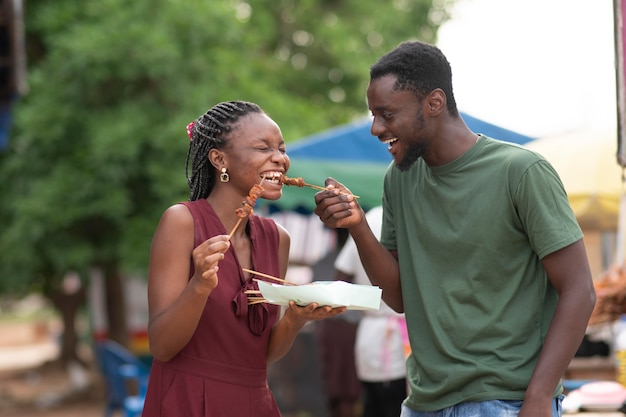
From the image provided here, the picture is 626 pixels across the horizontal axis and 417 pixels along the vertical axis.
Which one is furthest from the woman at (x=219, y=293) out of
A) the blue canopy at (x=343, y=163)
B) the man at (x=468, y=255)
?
the blue canopy at (x=343, y=163)

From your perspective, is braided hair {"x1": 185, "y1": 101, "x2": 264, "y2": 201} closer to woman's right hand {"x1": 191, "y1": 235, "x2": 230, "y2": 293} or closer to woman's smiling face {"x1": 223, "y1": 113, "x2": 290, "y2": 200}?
woman's smiling face {"x1": 223, "y1": 113, "x2": 290, "y2": 200}

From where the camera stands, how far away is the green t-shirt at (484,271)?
9.26ft

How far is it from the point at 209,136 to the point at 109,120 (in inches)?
372

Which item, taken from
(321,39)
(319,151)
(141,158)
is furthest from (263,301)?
(321,39)

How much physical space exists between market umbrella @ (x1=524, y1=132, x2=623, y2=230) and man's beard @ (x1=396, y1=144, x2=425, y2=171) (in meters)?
4.48

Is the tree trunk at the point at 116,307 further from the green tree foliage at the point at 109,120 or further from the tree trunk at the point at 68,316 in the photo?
the tree trunk at the point at 68,316

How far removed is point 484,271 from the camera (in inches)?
114

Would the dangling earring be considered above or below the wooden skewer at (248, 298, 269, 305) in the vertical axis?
above

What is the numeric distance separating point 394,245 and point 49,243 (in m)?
10.6

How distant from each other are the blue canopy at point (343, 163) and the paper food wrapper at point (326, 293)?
455cm

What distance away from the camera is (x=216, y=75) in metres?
13.3

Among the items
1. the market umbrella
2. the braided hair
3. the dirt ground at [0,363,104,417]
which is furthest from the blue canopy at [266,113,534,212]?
the dirt ground at [0,363,104,417]

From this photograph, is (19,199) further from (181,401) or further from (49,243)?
(181,401)

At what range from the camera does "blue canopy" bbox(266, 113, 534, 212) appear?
25.5 feet
